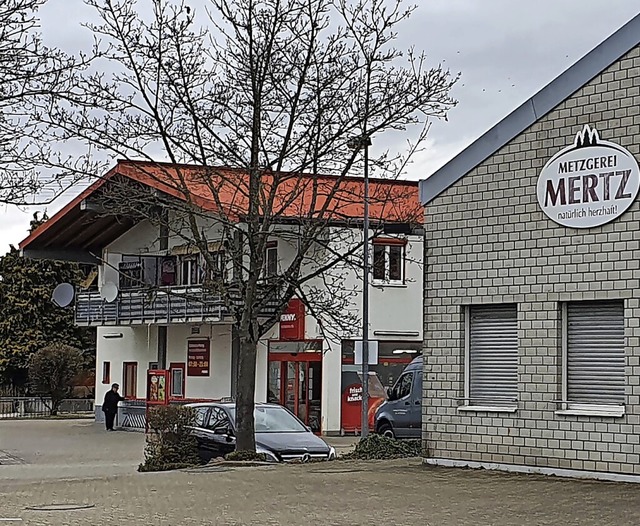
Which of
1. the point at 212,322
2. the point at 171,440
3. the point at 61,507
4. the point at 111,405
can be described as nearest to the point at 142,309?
the point at 111,405

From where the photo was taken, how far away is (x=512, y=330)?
61.0ft

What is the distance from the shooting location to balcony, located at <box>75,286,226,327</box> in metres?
40.9

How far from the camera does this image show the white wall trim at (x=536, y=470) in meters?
16.9

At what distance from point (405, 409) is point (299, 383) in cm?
864

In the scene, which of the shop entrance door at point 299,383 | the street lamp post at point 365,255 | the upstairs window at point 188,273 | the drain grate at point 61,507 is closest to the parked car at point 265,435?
the street lamp post at point 365,255

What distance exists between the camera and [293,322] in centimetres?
3928

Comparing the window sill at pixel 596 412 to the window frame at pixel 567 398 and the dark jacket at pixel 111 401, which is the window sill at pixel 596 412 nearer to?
the window frame at pixel 567 398

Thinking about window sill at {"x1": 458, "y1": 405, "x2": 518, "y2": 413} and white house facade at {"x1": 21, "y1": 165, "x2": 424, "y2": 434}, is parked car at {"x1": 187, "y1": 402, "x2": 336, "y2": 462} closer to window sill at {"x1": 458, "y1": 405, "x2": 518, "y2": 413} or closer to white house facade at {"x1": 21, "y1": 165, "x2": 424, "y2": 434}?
window sill at {"x1": 458, "y1": 405, "x2": 518, "y2": 413}

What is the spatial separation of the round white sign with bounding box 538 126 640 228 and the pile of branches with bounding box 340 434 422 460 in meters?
6.24

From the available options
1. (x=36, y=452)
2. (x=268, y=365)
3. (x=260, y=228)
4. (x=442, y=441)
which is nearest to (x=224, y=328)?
(x=268, y=365)

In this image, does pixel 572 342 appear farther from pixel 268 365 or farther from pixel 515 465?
pixel 268 365

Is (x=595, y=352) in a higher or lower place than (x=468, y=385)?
higher

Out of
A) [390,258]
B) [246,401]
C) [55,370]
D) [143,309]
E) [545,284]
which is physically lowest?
[246,401]

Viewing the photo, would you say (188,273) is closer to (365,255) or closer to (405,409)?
(405,409)
